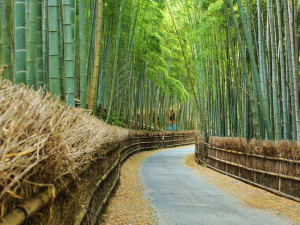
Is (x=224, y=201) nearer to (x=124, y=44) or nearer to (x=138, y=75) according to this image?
(x=124, y=44)

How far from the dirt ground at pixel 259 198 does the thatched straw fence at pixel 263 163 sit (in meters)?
0.13

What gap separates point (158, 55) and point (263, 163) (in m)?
8.41

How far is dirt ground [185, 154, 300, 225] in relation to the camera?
5177 millimetres

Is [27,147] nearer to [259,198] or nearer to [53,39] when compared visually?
[53,39]

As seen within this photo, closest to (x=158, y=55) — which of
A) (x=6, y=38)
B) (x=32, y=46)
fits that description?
(x=6, y=38)

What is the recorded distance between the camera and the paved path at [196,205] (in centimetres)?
460

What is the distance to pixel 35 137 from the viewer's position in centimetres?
130

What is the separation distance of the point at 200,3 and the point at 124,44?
2.34 meters

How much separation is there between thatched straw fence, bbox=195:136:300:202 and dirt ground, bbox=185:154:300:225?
126 millimetres

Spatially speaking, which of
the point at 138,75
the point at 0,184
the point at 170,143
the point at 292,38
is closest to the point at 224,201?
the point at 292,38

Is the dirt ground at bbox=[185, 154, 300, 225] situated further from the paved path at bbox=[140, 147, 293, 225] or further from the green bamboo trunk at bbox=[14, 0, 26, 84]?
the green bamboo trunk at bbox=[14, 0, 26, 84]

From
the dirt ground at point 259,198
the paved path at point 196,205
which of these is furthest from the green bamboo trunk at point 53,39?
the dirt ground at point 259,198

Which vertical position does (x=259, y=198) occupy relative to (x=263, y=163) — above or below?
below

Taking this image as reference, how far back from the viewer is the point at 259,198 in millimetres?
6215
